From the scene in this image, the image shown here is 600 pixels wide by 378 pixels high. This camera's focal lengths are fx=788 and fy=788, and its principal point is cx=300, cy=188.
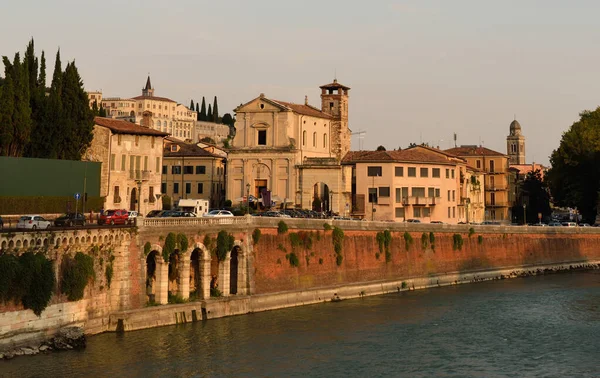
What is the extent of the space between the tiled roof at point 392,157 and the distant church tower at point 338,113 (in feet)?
4.87

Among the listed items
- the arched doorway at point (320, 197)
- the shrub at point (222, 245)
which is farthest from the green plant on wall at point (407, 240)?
the shrub at point (222, 245)

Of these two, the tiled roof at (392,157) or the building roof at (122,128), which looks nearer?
the building roof at (122,128)

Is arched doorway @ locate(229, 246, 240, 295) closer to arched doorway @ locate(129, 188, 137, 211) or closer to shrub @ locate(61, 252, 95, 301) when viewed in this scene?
shrub @ locate(61, 252, 95, 301)

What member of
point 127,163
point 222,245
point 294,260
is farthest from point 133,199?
point 222,245

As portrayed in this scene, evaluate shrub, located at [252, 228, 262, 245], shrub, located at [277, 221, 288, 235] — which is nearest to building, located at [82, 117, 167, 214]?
shrub, located at [277, 221, 288, 235]

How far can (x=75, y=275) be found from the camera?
43594mm

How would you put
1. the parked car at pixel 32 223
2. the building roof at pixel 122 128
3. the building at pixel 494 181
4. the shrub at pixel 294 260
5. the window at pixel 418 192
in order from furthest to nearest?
the building at pixel 494 181
the window at pixel 418 192
the building roof at pixel 122 128
the shrub at pixel 294 260
the parked car at pixel 32 223

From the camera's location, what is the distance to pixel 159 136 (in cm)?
8150

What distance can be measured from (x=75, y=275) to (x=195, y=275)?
12.6 metres

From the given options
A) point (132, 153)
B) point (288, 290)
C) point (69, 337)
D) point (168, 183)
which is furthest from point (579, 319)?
point (168, 183)

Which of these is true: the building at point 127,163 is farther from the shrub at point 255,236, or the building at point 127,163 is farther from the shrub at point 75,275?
the shrub at point 75,275

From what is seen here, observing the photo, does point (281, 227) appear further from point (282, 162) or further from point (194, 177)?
point (194, 177)

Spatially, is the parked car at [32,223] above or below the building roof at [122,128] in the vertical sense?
below

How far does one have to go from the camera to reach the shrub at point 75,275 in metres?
43.3
